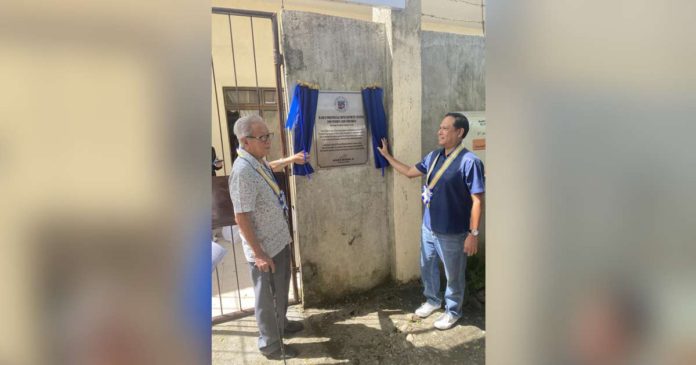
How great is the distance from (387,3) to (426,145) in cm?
158

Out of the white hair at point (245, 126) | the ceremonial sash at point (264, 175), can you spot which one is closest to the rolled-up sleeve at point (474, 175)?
the ceremonial sash at point (264, 175)

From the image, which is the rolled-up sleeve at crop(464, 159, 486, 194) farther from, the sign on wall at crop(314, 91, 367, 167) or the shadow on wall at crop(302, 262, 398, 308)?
the shadow on wall at crop(302, 262, 398, 308)

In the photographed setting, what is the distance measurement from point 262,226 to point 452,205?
175 cm

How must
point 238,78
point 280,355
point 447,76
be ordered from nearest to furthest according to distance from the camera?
point 280,355 → point 447,76 → point 238,78

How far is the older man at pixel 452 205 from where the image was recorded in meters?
3.20

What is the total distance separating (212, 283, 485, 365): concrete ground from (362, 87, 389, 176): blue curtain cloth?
5.48ft

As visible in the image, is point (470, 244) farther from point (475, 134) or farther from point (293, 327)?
point (293, 327)

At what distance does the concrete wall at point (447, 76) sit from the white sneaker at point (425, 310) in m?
1.73

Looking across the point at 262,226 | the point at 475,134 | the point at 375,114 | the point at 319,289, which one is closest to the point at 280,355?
the point at 319,289

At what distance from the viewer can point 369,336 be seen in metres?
3.33
